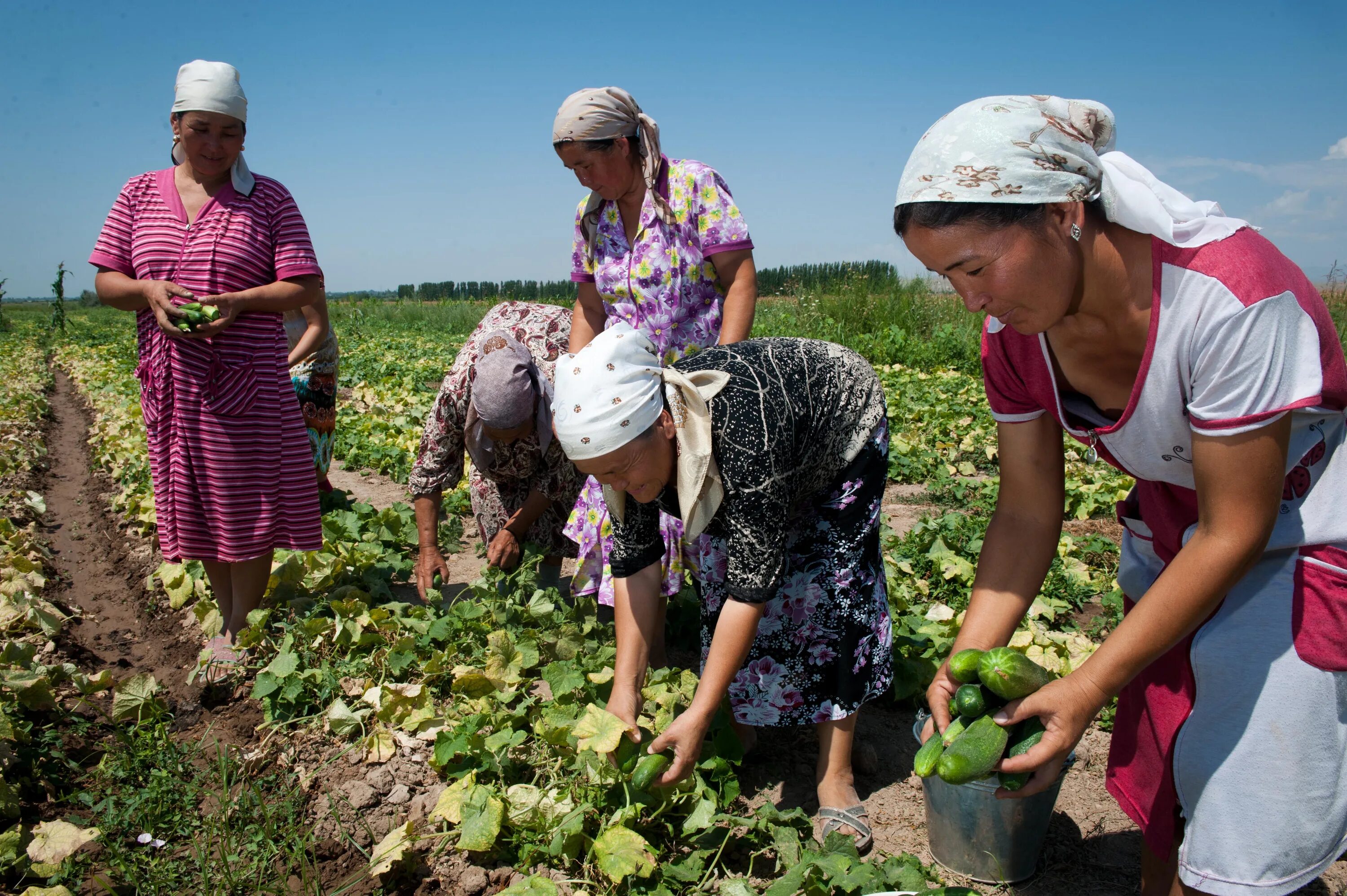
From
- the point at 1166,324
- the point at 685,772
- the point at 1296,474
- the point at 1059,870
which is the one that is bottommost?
the point at 1059,870

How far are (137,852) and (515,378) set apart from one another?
74.2 inches

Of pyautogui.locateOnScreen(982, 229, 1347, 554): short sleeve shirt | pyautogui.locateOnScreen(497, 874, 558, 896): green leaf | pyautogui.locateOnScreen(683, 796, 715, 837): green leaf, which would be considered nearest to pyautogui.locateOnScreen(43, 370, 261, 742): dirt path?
pyautogui.locateOnScreen(497, 874, 558, 896): green leaf

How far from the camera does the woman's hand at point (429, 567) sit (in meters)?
3.74

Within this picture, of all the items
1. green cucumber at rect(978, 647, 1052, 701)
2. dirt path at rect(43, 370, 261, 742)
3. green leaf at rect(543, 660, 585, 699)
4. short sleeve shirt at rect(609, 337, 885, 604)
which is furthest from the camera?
dirt path at rect(43, 370, 261, 742)

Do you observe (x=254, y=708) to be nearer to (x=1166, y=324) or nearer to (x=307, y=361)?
(x=307, y=361)

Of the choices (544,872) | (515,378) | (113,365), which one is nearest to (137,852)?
(544,872)

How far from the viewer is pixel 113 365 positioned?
14641 millimetres

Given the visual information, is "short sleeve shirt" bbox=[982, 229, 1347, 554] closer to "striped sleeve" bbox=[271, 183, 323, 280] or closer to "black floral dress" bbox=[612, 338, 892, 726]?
"black floral dress" bbox=[612, 338, 892, 726]

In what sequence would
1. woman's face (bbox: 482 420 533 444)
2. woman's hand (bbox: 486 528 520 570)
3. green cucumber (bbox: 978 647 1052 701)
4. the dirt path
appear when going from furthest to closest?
1. woman's hand (bbox: 486 528 520 570)
2. woman's face (bbox: 482 420 533 444)
3. the dirt path
4. green cucumber (bbox: 978 647 1052 701)

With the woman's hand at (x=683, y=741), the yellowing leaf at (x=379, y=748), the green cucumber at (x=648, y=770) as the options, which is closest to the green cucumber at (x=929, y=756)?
the woman's hand at (x=683, y=741)

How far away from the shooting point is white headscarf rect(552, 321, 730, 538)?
195 centimetres

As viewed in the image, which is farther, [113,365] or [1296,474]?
[113,365]

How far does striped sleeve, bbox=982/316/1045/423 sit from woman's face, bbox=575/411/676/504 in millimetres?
707

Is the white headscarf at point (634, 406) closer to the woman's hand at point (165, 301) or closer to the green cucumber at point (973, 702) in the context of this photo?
the green cucumber at point (973, 702)
